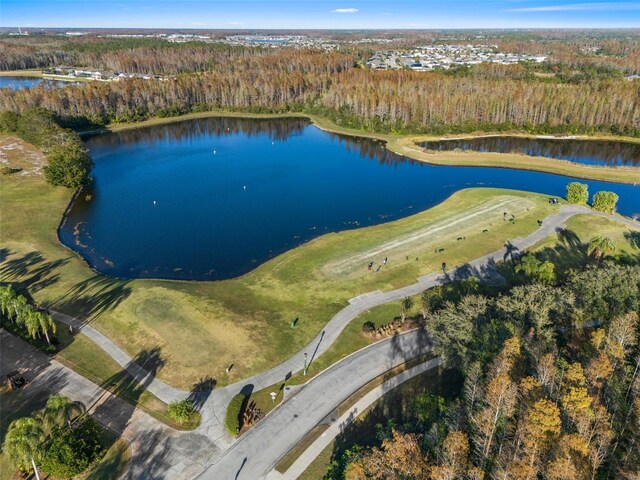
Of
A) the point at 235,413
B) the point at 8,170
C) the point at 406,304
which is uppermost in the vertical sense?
the point at 8,170

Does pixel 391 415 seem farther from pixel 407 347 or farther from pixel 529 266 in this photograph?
pixel 529 266

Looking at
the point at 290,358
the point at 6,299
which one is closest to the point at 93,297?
the point at 6,299

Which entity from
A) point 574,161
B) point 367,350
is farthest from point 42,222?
point 574,161

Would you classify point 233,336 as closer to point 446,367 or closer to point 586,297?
point 446,367

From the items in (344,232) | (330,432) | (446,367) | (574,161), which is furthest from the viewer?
(574,161)

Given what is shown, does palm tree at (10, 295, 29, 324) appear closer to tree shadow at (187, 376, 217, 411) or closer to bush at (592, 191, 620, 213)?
tree shadow at (187, 376, 217, 411)

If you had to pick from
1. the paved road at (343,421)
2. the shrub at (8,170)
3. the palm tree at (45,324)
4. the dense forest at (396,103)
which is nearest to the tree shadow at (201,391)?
the paved road at (343,421)

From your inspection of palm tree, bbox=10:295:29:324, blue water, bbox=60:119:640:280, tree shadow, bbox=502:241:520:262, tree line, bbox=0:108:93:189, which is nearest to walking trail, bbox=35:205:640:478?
tree shadow, bbox=502:241:520:262
